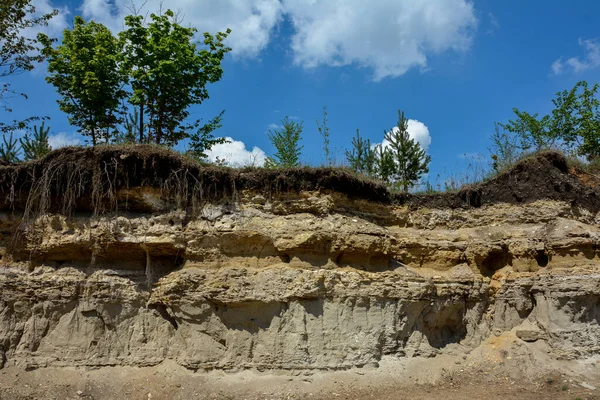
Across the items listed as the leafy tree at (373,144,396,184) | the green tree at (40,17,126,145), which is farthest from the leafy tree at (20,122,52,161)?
the leafy tree at (373,144,396,184)

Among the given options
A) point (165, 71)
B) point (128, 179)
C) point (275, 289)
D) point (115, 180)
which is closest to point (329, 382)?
point (275, 289)

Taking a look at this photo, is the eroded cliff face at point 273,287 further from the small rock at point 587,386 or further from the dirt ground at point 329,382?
the small rock at point 587,386

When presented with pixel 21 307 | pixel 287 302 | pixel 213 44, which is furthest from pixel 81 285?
pixel 213 44

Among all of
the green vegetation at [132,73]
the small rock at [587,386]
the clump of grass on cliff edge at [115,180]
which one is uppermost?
the green vegetation at [132,73]

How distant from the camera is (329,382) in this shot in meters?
8.77

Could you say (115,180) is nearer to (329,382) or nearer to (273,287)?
(273,287)

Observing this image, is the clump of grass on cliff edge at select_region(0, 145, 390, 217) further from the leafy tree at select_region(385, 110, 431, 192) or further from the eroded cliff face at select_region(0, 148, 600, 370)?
the leafy tree at select_region(385, 110, 431, 192)

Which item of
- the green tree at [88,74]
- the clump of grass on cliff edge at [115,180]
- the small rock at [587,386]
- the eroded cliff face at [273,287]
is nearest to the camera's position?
the small rock at [587,386]

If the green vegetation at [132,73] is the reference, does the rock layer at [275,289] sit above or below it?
below

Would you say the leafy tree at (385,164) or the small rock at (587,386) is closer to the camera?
the small rock at (587,386)

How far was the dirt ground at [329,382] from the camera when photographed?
855cm

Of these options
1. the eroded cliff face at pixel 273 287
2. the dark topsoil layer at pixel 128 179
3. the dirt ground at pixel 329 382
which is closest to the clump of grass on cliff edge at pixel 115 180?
the dark topsoil layer at pixel 128 179

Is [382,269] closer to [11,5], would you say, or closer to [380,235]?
[380,235]

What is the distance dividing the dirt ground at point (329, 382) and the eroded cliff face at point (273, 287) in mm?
232
